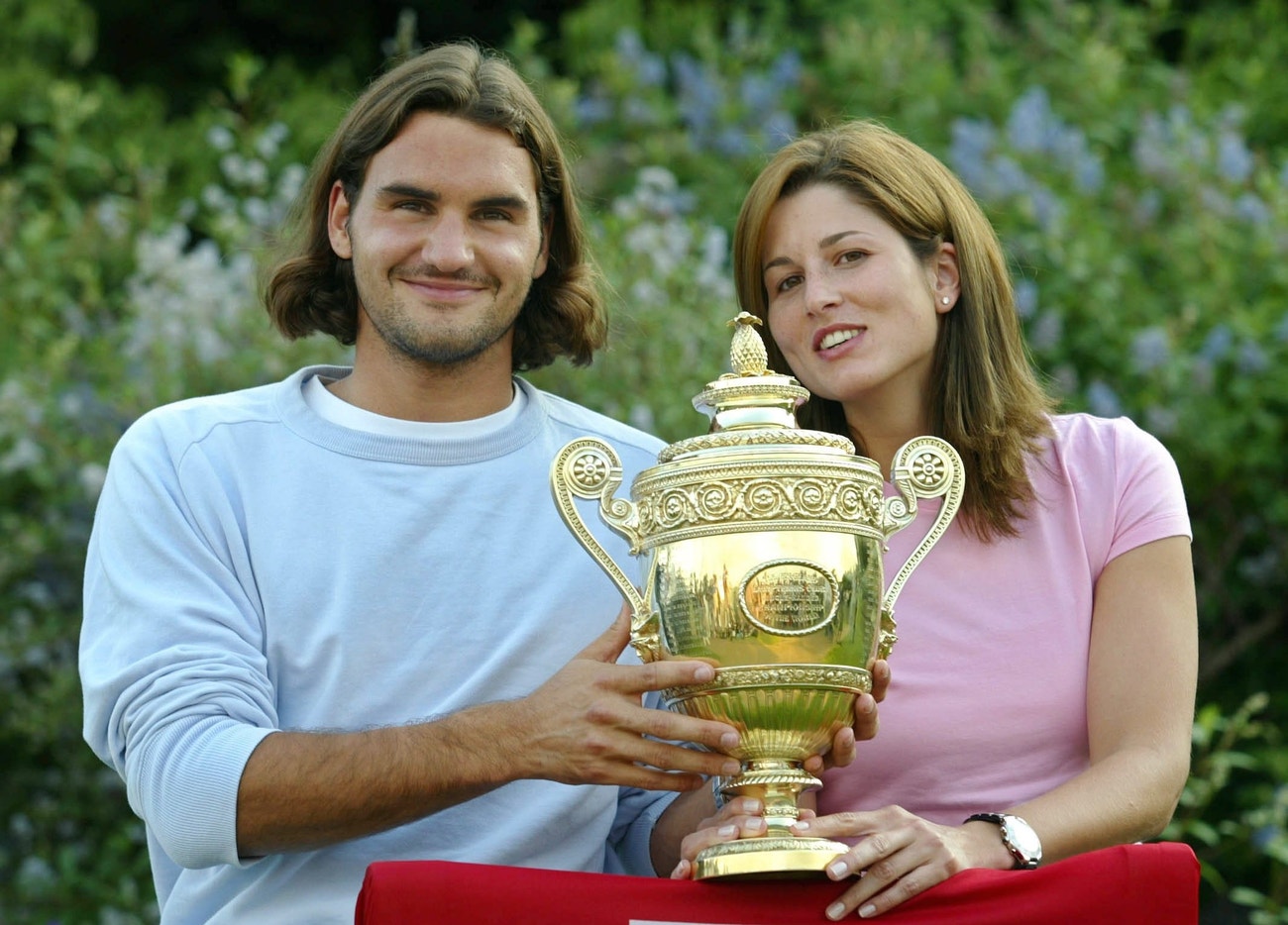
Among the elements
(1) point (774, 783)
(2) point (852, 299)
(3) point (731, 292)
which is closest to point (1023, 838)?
(1) point (774, 783)

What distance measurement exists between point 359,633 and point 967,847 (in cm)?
103

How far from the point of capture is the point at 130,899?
16.7 ft

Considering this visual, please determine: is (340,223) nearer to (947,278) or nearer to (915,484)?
(947,278)

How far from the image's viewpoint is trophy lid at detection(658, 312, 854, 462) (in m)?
2.69

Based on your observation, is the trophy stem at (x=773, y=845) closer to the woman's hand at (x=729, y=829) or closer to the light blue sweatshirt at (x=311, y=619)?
the woman's hand at (x=729, y=829)

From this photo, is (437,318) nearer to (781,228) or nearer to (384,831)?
(781,228)

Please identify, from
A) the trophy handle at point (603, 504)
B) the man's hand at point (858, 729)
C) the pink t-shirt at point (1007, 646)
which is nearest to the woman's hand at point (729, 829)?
the man's hand at point (858, 729)

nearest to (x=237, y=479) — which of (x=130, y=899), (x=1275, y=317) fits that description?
(x=130, y=899)

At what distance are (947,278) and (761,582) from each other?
94 cm

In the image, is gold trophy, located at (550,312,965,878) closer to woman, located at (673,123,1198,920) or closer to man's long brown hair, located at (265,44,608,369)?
woman, located at (673,123,1198,920)

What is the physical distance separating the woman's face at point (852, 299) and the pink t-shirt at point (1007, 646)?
10.8 inches

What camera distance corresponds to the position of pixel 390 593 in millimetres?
3213

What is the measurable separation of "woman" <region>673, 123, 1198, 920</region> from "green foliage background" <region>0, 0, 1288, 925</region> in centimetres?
134

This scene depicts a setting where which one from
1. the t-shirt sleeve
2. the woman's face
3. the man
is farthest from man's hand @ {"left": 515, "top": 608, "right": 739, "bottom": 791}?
the t-shirt sleeve
